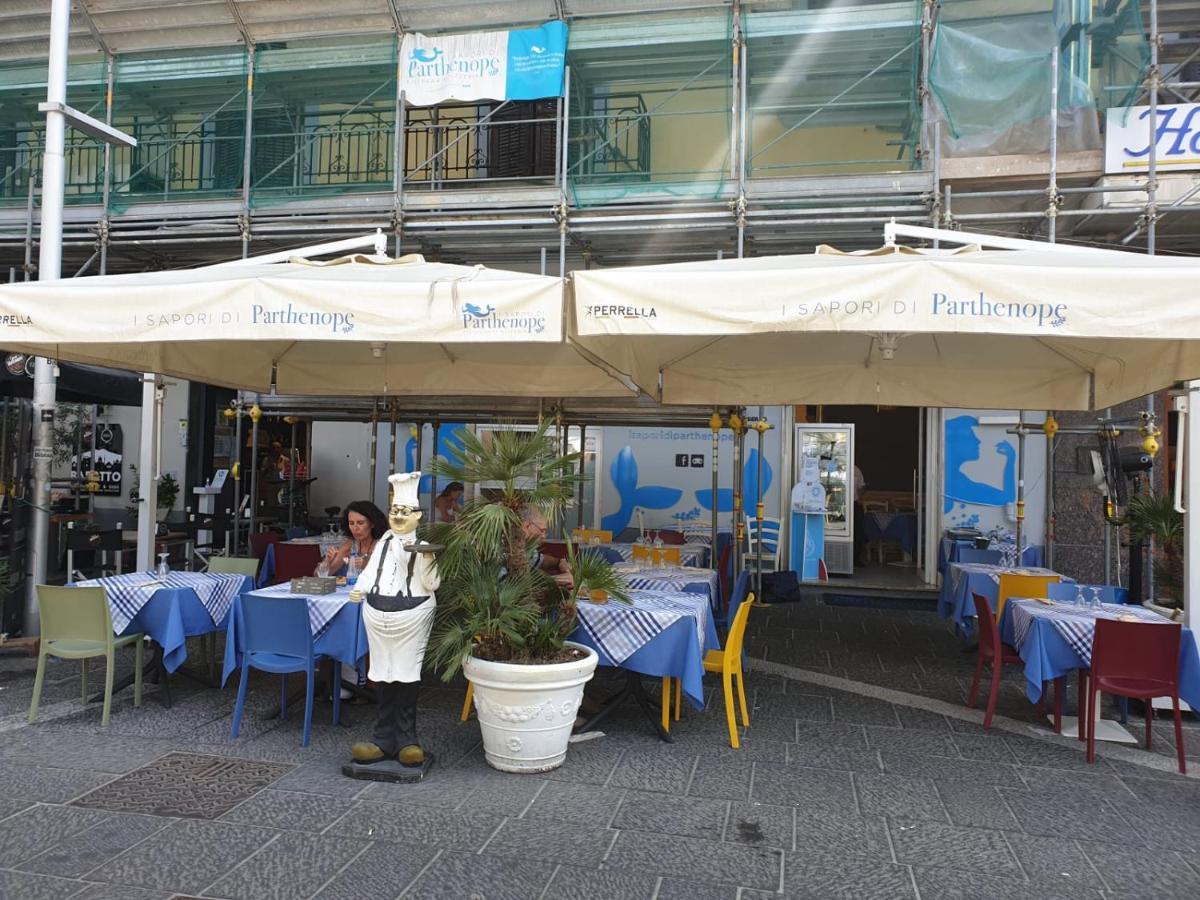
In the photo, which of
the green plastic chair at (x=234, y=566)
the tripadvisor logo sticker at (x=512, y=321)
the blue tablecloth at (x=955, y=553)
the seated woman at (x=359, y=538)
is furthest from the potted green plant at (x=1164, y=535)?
the green plastic chair at (x=234, y=566)

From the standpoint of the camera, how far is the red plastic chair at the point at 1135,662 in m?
5.39

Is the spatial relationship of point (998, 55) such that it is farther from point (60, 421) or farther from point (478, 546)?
point (60, 421)

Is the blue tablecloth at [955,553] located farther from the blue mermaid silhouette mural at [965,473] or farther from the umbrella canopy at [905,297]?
the umbrella canopy at [905,297]

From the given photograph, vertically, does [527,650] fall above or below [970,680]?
above

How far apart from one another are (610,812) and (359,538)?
3214 mm

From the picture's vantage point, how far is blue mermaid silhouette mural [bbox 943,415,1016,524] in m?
12.6

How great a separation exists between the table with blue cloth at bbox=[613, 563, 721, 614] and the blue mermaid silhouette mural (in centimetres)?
615

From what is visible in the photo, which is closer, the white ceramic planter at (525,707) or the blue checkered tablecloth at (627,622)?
the white ceramic planter at (525,707)

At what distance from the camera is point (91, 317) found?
530 cm

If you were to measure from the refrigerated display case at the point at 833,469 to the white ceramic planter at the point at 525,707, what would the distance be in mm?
9175

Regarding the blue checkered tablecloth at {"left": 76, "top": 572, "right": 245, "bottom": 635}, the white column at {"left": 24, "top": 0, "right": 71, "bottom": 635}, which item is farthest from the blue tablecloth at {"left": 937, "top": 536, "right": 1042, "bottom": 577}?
the white column at {"left": 24, "top": 0, "right": 71, "bottom": 635}

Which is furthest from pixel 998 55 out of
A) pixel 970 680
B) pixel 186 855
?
pixel 186 855

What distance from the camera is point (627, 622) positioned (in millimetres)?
5668

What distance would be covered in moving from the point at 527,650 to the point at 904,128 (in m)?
8.79
